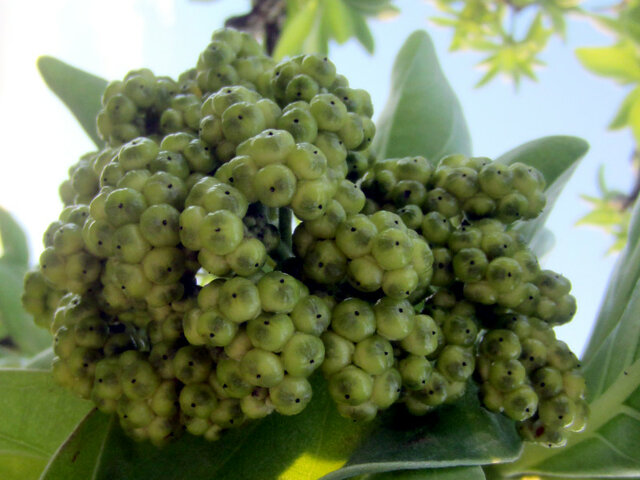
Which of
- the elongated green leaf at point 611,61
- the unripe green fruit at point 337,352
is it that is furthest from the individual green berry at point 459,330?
the elongated green leaf at point 611,61

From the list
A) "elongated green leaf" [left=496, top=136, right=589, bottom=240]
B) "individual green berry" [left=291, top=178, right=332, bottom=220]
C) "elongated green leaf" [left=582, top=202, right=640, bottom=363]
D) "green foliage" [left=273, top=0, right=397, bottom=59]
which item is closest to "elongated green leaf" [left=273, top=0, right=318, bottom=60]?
"green foliage" [left=273, top=0, right=397, bottom=59]

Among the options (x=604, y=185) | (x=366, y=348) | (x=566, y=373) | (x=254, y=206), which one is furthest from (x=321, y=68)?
(x=604, y=185)

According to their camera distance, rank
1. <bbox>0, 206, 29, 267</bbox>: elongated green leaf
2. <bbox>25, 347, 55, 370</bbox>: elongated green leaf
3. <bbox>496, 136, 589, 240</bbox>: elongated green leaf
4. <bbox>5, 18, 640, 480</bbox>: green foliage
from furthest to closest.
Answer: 1. <bbox>0, 206, 29, 267</bbox>: elongated green leaf
2. <bbox>25, 347, 55, 370</bbox>: elongated green leaf
3. <bbox>496, 136, 589, 240</bbox>: elongated green leaf
4. <bbox>5, 18, 640, 480</bbox>: green foliage

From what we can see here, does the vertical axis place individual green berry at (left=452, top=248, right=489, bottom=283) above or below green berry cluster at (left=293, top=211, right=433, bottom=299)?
below

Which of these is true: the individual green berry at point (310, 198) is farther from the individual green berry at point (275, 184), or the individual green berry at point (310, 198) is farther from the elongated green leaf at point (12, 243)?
the elongated green leaf at point (12, 243)

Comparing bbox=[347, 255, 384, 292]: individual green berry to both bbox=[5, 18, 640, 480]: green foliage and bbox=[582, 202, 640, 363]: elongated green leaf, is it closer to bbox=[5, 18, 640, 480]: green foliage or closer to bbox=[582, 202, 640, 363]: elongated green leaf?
bbox=[5, 18, 640, 480]: green foliage
